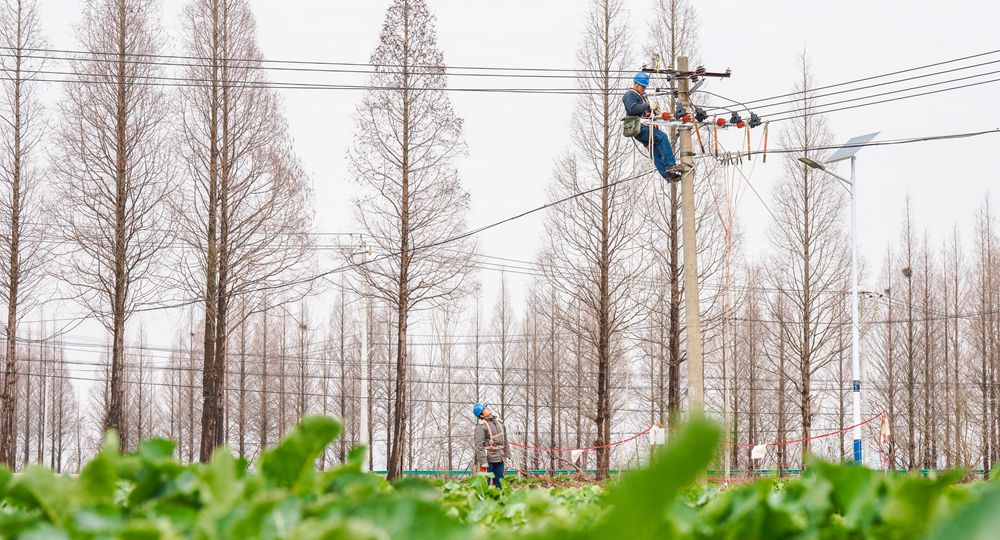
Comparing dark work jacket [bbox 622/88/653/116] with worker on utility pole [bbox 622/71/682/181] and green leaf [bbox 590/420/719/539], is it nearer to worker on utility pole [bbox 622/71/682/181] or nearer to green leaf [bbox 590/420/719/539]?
worker on utility pole [bbox 622/71/682/181]

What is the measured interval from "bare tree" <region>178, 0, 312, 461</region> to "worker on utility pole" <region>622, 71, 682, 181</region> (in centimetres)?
872

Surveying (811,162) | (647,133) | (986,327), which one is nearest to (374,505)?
(647,133)

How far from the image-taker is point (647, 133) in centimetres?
1092

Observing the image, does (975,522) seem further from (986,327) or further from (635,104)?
(986,327)

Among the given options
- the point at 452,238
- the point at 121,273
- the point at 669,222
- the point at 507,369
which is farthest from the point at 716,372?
the point at 121,273

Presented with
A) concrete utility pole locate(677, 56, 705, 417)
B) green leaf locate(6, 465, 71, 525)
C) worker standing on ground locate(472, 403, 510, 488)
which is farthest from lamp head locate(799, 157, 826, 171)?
green leaf locate(6, 465, 71, 525)

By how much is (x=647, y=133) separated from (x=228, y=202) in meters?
9.49

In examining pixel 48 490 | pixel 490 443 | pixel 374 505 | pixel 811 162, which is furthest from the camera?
pixel 811 162

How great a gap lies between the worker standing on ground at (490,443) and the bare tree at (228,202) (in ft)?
21.7

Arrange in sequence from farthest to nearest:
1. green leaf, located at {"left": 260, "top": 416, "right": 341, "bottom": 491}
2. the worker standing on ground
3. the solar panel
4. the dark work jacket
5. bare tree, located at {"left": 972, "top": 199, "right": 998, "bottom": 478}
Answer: bare tree, located at {"left": 972, "top": 199, "right": 998, "bottom": 478}, the solar panel, the worker standing on ground, the dark work jacket, green leaf, located at {"left": 260, "top": 416, "right": 341, "bottom": 491}

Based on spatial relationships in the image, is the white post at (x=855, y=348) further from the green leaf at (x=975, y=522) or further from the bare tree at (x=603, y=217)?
the green leaf at (x=975, y=522)

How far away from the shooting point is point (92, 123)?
655 inches

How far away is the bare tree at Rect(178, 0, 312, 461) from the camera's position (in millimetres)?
17297

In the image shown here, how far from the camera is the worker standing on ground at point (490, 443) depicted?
39.5ft
